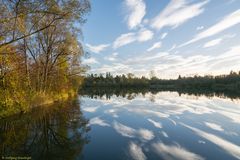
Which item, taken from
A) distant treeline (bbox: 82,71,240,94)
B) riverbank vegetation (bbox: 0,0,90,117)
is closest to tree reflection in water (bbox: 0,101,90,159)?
riverbank vegetation (bbox: 0,0,90,117)

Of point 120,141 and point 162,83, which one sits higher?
point 162,83

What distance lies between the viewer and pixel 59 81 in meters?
29.4

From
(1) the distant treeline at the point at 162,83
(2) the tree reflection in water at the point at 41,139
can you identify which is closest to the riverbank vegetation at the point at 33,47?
(2) the tree reflection in water at the point at 41,139

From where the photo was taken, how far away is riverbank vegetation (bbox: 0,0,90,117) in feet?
38.3

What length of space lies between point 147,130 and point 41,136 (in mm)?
5214

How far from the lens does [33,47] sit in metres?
22.7

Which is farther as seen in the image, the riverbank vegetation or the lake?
the riverbank vegetation

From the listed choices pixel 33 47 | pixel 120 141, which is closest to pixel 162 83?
pixel 33 47

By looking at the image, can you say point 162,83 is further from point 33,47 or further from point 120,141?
point 120,141

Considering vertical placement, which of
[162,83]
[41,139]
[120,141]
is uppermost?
[162,83]

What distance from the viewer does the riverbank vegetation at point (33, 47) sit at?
11.7 m

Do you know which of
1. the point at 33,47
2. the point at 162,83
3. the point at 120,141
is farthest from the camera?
the point at 162,83

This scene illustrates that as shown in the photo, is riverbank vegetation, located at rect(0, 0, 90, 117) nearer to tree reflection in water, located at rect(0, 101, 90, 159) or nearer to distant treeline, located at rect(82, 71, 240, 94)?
tree reflection in water, located at rect(0, 101, 90, 159)

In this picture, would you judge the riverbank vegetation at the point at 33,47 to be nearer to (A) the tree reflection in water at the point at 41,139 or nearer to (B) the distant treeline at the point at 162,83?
(A) the tree reflection in water at the point at 41,139
